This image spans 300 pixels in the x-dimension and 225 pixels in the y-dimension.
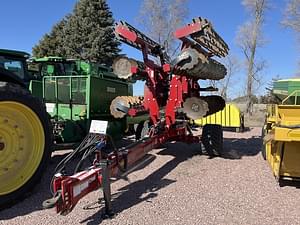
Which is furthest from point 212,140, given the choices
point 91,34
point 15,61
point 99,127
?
point 91,34

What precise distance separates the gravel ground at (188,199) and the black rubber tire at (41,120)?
0.64ft

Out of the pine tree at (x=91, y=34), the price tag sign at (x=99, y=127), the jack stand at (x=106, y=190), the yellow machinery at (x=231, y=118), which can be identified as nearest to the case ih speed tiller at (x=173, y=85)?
the price tag sign at (x=99, y=127)

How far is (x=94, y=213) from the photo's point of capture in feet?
12.8

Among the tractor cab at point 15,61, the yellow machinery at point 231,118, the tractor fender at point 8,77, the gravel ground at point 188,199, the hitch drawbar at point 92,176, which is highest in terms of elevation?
the tractor cab at point 15,61

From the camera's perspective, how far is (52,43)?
32125 mm

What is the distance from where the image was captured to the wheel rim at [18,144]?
12.7ft

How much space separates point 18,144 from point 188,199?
2.20m

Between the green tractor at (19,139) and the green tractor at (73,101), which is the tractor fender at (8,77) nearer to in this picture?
the green tractor at (19,139)

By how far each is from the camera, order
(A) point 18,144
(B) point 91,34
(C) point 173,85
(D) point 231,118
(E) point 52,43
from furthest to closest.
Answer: (E) point 52,43 < (B) point 91,34 < (D) point 231,118 < (C) point 173,85 < (A) point 18,144

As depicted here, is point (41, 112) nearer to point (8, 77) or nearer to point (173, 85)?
point (8, 77)

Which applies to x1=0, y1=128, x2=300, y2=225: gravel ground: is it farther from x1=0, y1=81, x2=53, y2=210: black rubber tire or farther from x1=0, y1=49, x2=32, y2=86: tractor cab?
x1=0, y1=49, x2=32, y2=86: tractor cab

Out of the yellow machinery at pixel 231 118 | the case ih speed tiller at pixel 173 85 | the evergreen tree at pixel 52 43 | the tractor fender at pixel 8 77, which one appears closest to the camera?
the tractor fender at pixel 8 77

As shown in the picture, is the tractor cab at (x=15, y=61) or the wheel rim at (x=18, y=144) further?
the tractor cab at (x=15, y=61)

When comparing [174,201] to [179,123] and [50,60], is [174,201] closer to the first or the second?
[179,123]
